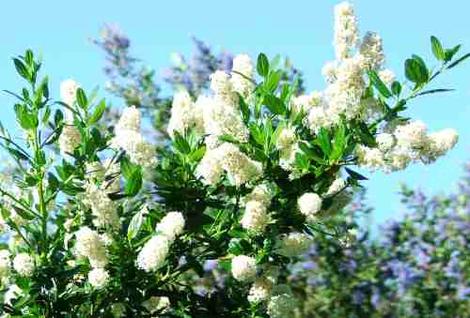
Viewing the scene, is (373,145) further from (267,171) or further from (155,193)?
(155,193)

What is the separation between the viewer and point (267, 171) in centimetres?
274

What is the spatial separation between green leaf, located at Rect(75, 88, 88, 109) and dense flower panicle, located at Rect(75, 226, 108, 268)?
44 cm

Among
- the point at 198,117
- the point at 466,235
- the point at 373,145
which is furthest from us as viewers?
the point at 466,235

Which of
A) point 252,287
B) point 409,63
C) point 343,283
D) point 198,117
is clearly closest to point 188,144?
point 198,117

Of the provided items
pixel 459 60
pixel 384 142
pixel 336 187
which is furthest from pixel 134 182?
pixel 459 60

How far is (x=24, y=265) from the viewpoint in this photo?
2.68 meters

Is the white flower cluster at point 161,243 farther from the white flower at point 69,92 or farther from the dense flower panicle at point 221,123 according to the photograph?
the white flower at point 69,92

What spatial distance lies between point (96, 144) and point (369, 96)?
2.50 feet

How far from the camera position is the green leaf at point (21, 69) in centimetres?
295

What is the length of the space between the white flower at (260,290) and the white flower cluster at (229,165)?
0.31 metres

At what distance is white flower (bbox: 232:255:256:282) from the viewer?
262 cm

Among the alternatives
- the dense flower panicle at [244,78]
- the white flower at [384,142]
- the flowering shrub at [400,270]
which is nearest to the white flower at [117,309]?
the dense flower panicle at [244,78]

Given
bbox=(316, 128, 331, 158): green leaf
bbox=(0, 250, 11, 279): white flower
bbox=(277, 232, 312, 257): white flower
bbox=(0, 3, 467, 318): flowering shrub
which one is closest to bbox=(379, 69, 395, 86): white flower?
bbox=(0, 3, 467, 318): flowering shrub

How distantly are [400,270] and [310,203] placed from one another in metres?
2.84
